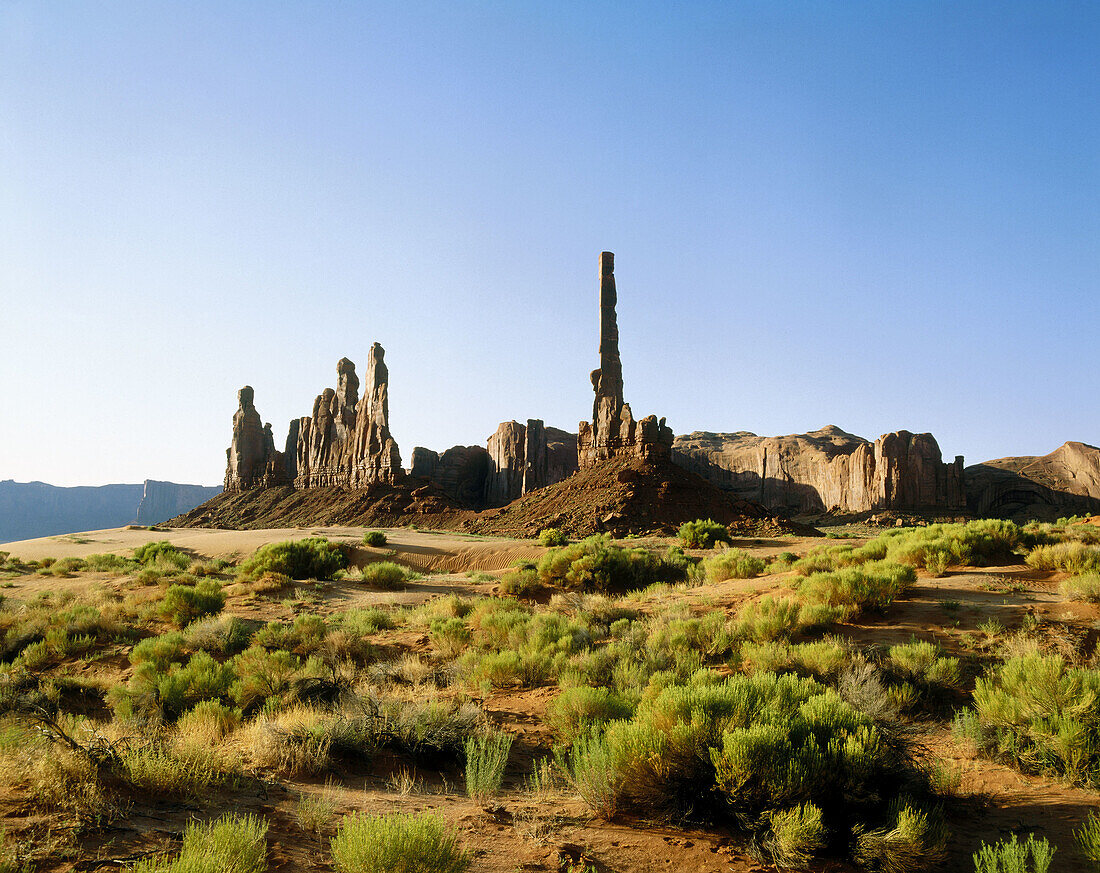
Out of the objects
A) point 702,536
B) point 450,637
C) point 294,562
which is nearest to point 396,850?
point 450,637

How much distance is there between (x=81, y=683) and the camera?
32.7 ft

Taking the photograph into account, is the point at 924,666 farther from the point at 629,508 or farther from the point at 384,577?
the point at 629,508

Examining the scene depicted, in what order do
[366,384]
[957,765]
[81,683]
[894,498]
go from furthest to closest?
[366,384], [894,498], [81,683], [957,765]

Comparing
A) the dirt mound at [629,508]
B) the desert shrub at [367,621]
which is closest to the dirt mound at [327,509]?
the dirt mound at [629,508]

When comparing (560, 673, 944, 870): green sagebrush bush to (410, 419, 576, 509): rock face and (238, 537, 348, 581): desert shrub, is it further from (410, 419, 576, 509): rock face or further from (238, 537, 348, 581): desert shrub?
(410, 419, 576, 509): rock face

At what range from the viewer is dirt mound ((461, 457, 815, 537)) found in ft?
136

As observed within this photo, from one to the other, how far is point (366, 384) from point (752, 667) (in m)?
70.7

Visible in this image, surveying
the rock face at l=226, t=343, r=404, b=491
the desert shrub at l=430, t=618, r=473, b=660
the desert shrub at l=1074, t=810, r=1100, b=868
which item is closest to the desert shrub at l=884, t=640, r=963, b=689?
the desert shrub at l=1074, t=810, r=1100, b=868

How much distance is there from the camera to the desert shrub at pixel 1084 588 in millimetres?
9414

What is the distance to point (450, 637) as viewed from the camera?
11.4m

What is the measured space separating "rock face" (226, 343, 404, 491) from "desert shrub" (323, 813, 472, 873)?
63791mm

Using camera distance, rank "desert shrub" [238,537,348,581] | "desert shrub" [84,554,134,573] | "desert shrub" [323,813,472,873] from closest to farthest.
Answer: "desert shrub" [323,813,472,873] → "desert shrub" [238,537,348,581] → "desert shrub" [84,554,134,573]

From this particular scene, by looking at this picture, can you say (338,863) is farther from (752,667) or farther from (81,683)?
(81,683)

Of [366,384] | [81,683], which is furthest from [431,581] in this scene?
[366,384]
